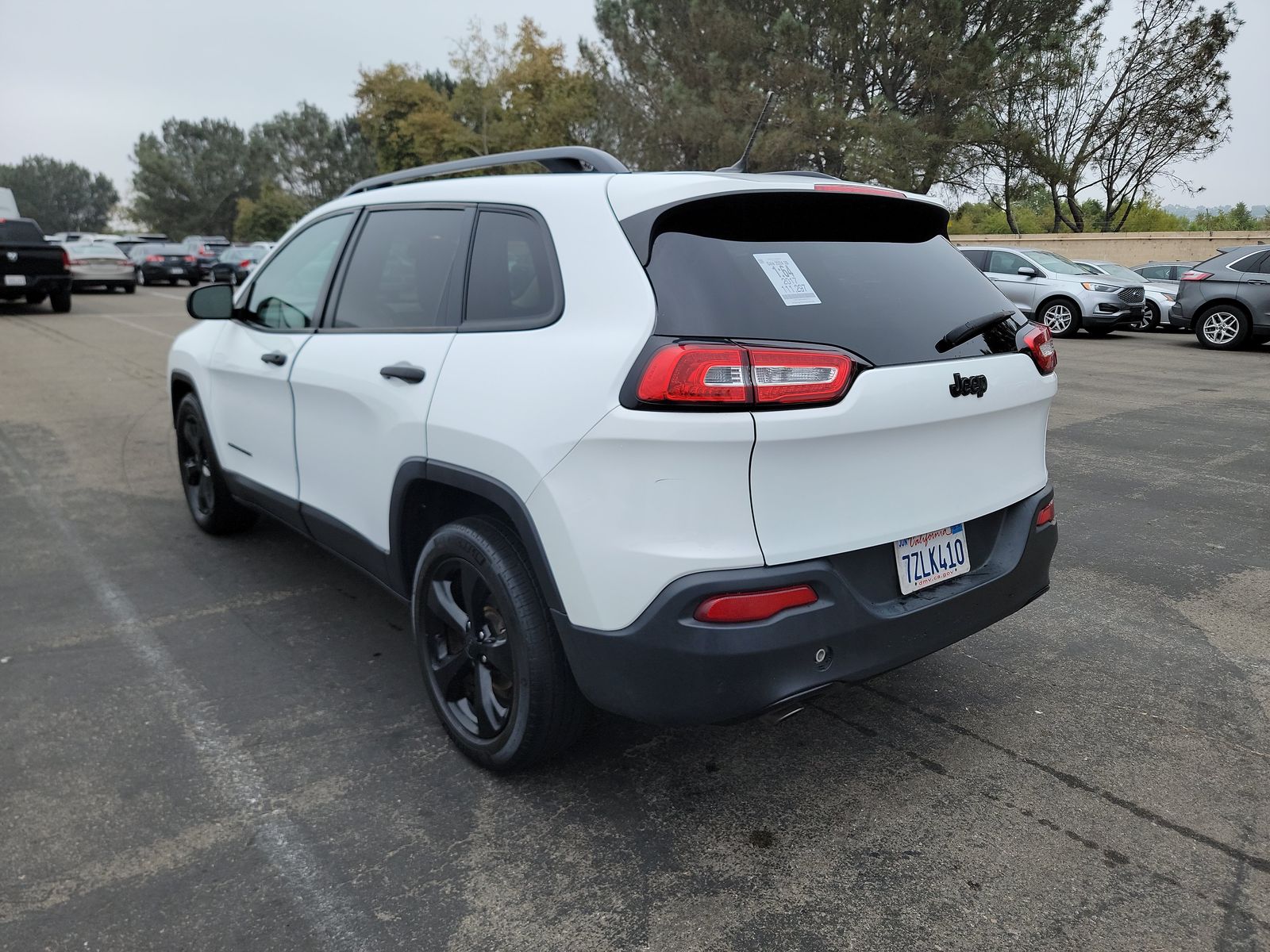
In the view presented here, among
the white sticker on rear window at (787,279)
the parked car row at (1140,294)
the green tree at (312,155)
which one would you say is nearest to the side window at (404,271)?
the white sticker on rear window at (787,279)

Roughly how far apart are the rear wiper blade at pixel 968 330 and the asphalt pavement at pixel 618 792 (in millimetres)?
394

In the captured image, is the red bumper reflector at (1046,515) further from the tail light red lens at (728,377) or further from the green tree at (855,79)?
the green tree at (855,79)

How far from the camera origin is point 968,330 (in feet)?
9.10

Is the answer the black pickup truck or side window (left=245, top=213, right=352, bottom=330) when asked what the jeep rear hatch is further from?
the black pickup truck

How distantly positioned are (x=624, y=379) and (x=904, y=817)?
1.46 metres

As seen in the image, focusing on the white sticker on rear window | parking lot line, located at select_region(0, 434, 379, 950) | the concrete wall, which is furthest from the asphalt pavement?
the concrete wall

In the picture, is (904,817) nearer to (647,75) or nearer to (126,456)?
(126,456)

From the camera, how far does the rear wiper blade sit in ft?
8.81

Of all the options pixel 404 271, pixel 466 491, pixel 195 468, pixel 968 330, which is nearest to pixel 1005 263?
pixel 195 468

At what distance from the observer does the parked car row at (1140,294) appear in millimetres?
14516

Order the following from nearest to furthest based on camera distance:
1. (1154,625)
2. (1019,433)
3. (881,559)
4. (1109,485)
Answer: (881,559)
(1019,433)
(1154,625)
(1109,485)

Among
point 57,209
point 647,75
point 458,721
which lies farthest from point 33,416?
point 57,209

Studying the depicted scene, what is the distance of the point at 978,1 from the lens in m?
30.4

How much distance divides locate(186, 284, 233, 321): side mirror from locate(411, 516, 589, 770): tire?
2114 millimetres
